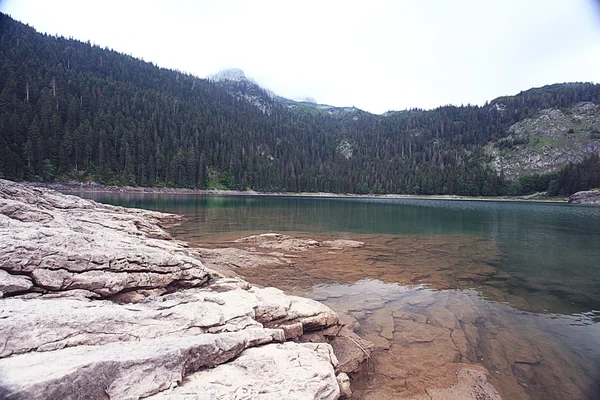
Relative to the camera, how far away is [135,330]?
524cm

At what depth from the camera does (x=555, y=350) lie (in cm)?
896

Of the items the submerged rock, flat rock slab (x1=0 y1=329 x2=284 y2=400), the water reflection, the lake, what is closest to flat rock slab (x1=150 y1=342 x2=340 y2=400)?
flat rock slab (x1=0 y1=329 x2=284 y2=400)

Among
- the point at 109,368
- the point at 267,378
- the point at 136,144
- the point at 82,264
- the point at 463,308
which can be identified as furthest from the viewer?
the point at 136,144

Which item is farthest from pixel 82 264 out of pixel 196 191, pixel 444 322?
pixel 196 191

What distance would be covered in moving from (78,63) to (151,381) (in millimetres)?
235685

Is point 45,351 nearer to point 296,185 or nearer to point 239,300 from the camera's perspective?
point 239,300

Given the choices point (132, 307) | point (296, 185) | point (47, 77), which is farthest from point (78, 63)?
point (132, 307)

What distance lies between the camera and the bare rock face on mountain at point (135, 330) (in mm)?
3875

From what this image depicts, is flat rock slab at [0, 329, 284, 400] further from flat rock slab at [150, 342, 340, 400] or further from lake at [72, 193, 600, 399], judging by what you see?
lake at [72, 193, 600, 399]

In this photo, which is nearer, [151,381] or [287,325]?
[151,381]

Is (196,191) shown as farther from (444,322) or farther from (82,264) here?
(444,322)

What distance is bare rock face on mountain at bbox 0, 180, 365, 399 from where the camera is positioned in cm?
388

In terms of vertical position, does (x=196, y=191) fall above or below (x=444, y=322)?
above

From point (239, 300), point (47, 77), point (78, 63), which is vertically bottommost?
point (239, 300)
